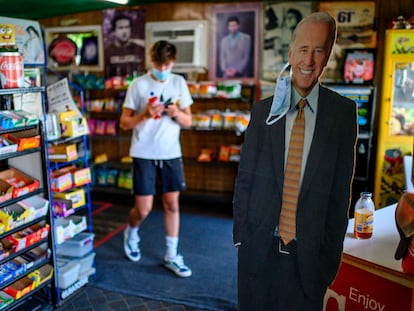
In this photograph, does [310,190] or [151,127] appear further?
[151,127]

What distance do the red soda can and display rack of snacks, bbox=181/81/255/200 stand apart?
2.42m

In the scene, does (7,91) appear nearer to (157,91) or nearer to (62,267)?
(157,91)

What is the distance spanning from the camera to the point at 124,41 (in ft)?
16.8

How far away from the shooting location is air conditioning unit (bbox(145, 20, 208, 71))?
4.77 meters

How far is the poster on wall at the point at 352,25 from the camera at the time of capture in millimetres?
4270

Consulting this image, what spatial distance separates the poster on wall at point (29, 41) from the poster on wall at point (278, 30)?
2544mm

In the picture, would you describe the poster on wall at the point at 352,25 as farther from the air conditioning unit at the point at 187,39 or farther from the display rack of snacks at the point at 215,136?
the air conditioning unit at the point at 187,39

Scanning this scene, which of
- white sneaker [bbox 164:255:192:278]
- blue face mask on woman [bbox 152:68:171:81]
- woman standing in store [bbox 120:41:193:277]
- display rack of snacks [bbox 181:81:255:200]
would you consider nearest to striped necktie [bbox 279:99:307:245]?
woman standing in store [bbox 120:41:193:277]

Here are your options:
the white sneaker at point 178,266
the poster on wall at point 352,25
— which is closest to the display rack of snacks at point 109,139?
the white sneaker at point 178,266

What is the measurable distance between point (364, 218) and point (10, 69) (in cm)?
202

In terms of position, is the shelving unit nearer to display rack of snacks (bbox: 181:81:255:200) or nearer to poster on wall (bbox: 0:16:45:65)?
poster on wall (bbox: 0:16:45:65)

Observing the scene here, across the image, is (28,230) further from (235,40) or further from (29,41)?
(235,40)

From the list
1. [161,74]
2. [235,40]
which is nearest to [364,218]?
[161,74]

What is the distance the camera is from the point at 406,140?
407 centimetres
